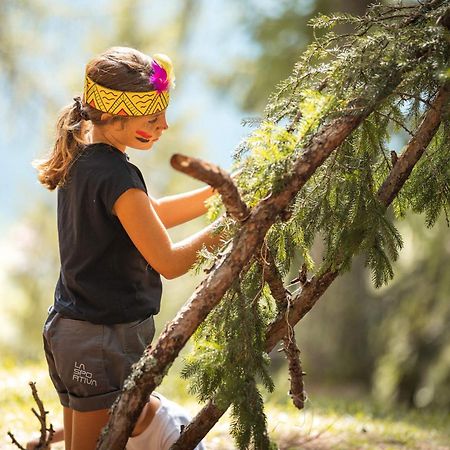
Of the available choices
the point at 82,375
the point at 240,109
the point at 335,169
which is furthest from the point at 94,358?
the point at 240,109

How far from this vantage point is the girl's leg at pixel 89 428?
2.67 meters

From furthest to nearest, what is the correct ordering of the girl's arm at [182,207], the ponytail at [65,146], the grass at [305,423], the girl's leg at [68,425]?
the grass at [305,423]
the girl's arm at [182,207]
the girl's leg at [68,425]
the ponytail at [65,146]

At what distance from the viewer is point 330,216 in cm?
268

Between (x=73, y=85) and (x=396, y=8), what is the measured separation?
1002cm

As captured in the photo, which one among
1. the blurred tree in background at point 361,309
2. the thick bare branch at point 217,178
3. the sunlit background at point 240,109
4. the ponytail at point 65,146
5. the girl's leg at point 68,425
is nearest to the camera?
the thick bare branch at point 217,178

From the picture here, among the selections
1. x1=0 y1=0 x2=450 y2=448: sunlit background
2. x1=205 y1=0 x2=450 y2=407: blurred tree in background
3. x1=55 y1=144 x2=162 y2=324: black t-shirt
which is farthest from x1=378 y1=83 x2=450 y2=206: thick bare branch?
x1=0 y1=0 x2=450 y2=448: sunlit background

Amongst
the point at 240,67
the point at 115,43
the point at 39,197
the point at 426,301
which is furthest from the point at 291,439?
the point at 39,197

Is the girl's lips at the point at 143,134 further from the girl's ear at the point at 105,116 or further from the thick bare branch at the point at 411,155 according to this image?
the thick bare branch at the point at 411,155

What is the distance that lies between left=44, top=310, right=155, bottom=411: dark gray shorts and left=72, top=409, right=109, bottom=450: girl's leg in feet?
0.09

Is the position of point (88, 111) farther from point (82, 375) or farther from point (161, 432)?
point (161, 432)

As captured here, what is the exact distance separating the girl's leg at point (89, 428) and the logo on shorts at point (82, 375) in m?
0.11

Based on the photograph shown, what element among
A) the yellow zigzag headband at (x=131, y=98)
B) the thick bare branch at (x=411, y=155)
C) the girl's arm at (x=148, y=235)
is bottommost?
the girl's arm at (x=148, y=235)

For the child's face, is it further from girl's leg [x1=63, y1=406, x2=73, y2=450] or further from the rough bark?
girl's leg [x1=63, y1=406, x2=73, y2=450]

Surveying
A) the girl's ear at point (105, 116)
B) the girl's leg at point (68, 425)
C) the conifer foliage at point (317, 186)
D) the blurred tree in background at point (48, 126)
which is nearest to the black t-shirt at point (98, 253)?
the girl's ear at point (105, 116)
